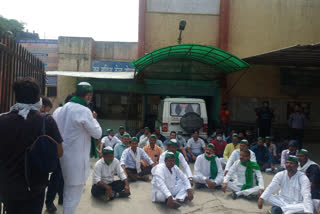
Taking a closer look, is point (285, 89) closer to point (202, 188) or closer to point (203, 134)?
point (203, 134)

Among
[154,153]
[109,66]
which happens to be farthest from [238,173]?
[109,66]

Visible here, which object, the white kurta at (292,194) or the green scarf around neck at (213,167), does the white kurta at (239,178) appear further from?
the white kurta at (292,194)

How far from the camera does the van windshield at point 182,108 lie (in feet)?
30.7

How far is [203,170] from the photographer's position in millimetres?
6000

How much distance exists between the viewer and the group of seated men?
4270mm

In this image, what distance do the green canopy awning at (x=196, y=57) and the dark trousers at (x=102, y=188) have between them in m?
5.98

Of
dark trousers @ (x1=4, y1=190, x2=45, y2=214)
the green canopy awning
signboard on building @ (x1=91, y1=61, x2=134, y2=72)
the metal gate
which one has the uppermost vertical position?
signboard on building @ (x1=91, y1=61, x2=134, y2=72)

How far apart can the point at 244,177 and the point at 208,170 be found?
784 millimetres

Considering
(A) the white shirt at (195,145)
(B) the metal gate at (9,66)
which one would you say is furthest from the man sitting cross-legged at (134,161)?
(B) the metal gate at (9,66)

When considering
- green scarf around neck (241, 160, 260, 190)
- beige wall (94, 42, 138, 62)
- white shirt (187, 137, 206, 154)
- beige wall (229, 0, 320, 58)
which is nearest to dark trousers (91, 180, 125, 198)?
green scarf around neck (241, 160, 260, 190)

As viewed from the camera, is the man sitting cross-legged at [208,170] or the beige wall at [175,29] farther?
the beige wall at [175,29]

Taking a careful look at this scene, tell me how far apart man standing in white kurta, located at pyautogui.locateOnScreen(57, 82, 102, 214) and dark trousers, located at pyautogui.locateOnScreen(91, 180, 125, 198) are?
1721 millimetres

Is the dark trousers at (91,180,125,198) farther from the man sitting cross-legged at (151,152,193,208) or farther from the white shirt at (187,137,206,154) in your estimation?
the white shirt at (187,137,206,154)

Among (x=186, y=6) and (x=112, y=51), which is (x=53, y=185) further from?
(x=112, y=51)
